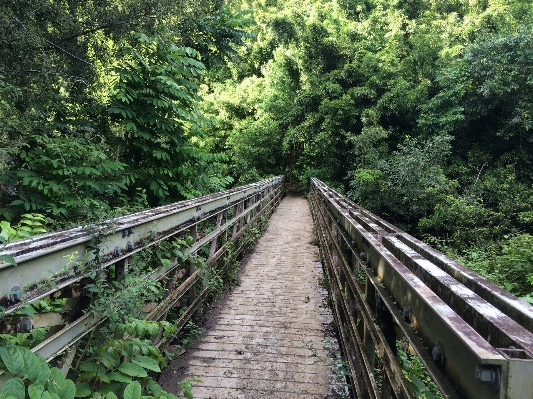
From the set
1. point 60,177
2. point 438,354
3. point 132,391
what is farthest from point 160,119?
point 438,354

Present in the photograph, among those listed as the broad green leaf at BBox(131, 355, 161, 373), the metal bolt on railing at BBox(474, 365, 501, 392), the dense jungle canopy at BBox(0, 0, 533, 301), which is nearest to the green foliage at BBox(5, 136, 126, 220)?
the dense jungle canopy at BBox(0, 0, 533, 301)

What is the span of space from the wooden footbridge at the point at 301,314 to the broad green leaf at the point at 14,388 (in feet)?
0.27

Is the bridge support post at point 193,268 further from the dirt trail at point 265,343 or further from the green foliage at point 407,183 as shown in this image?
the green foliage at point 407,183

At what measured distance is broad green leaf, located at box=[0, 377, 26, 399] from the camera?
1184 mm

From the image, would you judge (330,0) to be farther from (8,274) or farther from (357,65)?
(8,274)

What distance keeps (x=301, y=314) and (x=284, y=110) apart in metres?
19.9

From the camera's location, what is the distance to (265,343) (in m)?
3.51

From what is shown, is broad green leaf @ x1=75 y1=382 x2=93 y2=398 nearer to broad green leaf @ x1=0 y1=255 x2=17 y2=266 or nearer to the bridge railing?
the bridge railing

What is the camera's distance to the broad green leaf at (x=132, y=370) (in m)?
1.81

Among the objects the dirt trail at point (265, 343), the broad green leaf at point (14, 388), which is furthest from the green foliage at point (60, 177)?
the broad green leaf at point (14, 388)

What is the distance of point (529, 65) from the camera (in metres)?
15.2

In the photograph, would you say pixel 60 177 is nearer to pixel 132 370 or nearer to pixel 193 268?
pixel 193 268

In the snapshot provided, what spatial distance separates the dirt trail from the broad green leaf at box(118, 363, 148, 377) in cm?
102

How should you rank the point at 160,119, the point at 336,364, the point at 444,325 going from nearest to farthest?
the point at 444,325
the point at 336,364
the point at 160,119
